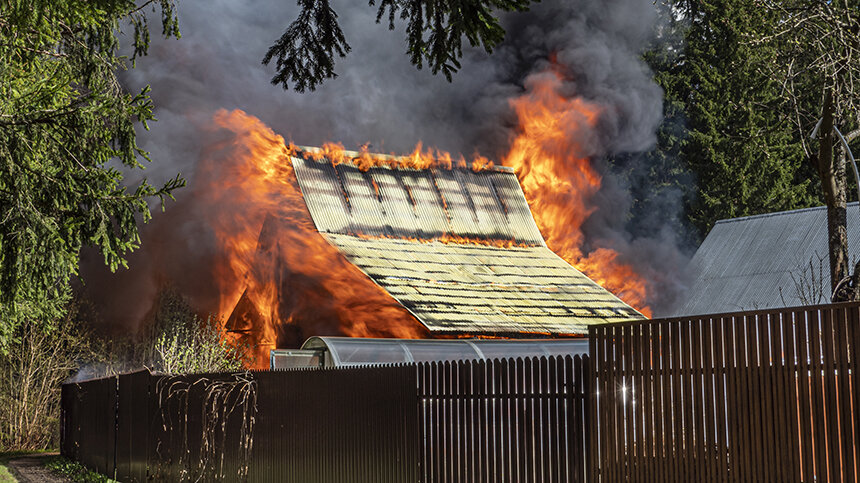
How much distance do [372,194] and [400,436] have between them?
2117cm

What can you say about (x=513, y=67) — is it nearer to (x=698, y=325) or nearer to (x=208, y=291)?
(x=208, y=291)

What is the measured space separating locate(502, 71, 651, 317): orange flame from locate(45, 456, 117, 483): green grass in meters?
17.1

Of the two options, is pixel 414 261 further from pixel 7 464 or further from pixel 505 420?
pixel 505 420

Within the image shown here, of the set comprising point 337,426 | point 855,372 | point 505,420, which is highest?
point 855,372

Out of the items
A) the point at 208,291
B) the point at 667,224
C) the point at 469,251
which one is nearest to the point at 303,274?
the point at 208,291

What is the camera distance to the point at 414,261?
28922 millimetres

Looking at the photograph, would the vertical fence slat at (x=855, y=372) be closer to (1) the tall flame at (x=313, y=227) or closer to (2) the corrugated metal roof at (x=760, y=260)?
(1) the tall flame at (x=313, y=227)

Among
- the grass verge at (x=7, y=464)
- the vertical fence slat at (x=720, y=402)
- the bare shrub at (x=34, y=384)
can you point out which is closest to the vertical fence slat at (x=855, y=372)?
the vertical fence slat at (x=720, y=402)

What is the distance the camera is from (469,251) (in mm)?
31672

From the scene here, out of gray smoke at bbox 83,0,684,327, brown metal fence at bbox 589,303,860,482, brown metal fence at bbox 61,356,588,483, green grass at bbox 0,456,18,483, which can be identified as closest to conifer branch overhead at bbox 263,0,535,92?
brown metal fence at bbox 589,303,860,482

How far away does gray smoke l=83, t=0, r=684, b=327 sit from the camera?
100 feet

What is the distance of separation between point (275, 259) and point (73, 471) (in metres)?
8.29

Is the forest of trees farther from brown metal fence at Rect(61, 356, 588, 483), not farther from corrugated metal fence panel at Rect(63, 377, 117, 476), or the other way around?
brown metal fence at Rect(61, 356, 588, 483)

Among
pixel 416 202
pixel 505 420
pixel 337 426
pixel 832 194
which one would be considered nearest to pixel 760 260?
pixel 416 202
